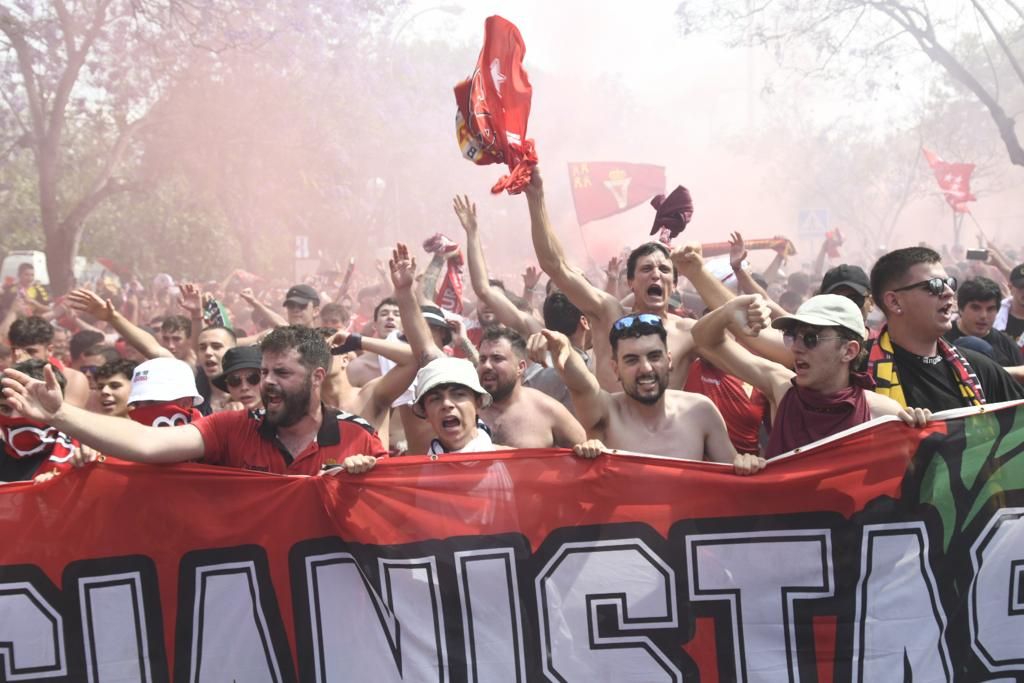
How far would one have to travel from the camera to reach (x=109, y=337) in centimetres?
1002

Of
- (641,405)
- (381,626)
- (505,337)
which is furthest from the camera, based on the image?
(505,337)

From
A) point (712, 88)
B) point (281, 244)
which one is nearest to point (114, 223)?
point (281, 244)

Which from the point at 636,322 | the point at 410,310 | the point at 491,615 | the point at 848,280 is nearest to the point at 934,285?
the point at 848,280

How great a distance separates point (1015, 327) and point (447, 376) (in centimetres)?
443

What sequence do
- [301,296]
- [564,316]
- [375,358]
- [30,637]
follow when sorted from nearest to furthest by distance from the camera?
1. [30,637]
2. [564,316]
3. [375,358]
4. [301,296]

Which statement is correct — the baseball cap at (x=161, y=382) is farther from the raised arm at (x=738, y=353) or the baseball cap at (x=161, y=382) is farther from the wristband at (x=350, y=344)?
the raised arm at (x=738, y=353)

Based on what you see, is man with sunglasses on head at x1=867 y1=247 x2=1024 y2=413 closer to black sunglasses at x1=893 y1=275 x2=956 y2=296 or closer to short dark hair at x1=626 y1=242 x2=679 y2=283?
black sunglasses at x1=893 y1=275 x2=956 y2=296

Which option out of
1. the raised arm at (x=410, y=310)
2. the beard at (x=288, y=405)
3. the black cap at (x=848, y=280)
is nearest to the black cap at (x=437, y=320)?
the raised arm at (x=410, y=310)

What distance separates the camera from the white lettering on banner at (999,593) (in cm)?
365

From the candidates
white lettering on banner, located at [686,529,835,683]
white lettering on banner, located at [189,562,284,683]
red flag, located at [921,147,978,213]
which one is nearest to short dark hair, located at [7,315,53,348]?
white lettering on banner, located at [189,562,284,683]

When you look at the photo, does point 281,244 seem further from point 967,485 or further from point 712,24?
point 967,485

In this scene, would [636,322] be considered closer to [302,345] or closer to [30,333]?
[302,345]

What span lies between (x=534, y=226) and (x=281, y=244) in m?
18.1

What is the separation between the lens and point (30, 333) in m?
6.61
